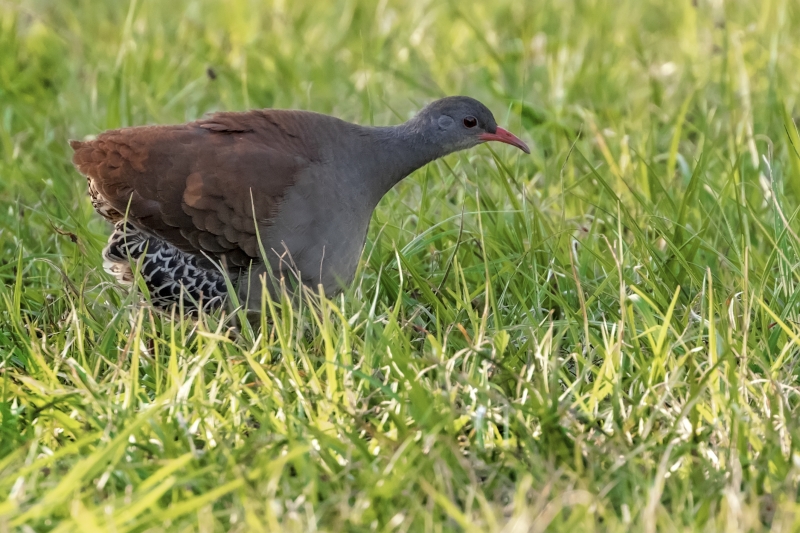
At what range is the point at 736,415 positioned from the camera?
2.76 meters

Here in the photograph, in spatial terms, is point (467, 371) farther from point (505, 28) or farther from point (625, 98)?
point (505, 28)

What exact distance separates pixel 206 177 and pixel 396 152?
0.74m

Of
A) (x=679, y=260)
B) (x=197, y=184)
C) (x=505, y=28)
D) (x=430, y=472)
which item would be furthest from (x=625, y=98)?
(x=430, y=472)

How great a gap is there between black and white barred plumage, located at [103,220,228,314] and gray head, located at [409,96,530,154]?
0.98 metres

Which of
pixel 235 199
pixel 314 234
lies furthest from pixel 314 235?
pixel 235 199

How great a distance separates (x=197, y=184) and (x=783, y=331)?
2.01 metres

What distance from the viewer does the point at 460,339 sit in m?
3.54

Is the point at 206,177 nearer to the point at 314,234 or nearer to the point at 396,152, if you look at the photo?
the point at 314,234

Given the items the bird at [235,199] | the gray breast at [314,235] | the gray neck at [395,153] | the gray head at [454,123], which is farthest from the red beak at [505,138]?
the gray breast at [314,235]

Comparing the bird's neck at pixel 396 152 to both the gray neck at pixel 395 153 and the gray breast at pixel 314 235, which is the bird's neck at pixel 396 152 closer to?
the gray neck at pixel 395 153

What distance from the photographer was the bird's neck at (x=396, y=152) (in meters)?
4.06

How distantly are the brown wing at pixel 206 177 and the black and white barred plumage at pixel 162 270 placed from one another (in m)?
0.06

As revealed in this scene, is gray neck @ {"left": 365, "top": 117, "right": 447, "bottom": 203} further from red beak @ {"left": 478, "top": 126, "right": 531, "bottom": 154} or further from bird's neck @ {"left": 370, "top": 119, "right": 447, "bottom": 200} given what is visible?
red beak @ {"left": 478, "top": 126, "right": 531, "bottom": 154}

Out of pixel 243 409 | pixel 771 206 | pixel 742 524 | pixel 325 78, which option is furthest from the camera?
pixel 325 78
